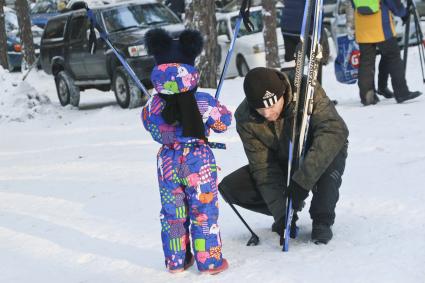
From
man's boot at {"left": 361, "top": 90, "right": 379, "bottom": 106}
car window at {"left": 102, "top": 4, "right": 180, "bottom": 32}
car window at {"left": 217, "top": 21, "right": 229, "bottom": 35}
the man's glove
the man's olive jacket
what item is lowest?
car window at {"left": 217, "top": 21, "right": 229, "bottom": 35}

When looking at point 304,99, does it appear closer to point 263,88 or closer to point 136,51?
point 263,88

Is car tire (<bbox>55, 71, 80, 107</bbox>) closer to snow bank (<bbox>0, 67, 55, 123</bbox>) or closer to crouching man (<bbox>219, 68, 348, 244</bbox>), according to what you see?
snow bank (<bbox>0, 67, 55, 123</bbox>)

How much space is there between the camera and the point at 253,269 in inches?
165

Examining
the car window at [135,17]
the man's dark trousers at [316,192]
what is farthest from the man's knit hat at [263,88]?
the car window at [135,17]

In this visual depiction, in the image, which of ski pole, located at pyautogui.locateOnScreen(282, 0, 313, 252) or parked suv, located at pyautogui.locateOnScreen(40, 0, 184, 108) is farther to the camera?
parked suv, located at pyautogui.locateOnScreen(40, 0, 184, 108)

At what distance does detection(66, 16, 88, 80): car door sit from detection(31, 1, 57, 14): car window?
41.4ft

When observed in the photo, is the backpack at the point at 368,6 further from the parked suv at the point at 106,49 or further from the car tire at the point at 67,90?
the car tire at the point at 67,90

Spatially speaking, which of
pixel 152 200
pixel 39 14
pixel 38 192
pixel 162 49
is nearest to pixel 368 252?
pixel 162 49

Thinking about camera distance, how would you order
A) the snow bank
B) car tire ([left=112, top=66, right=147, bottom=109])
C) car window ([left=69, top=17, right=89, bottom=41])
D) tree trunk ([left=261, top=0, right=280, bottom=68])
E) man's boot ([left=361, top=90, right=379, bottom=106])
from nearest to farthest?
man's boot ([left=361, top=90, right=379, bottom=106]), car tire ([left=112, top=66, right=147, bottom=109]), the snow bank, car window ([left=69, top=17, right=89, bottom=41]), tree trunk ([left=261, top=0, right=280, bottom=68])

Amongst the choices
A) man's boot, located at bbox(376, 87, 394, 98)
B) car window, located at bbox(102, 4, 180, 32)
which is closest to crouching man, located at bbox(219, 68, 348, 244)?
man's boot, located at bbox(376, 87, 394, 98)

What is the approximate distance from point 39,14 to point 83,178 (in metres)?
20.2

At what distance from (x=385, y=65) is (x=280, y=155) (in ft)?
15.5

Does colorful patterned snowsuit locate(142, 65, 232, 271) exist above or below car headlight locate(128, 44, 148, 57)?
above

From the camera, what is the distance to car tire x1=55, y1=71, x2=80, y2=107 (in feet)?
47.1
